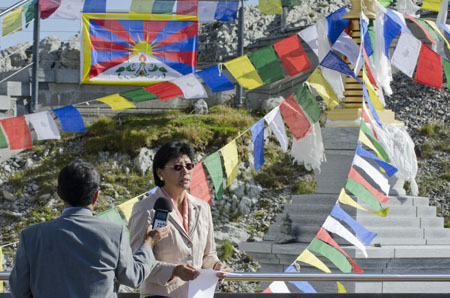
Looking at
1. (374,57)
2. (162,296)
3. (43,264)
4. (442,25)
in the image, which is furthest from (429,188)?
(43,264)

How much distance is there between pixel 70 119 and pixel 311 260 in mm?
3344

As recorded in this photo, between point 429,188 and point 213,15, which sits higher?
point 213,15

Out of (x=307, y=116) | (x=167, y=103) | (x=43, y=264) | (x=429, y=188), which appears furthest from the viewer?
(x=167, y=103)

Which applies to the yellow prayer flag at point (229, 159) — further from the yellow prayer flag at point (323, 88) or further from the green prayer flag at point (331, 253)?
the yellow prayer flag at point (323, 88)

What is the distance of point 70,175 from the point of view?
367cm

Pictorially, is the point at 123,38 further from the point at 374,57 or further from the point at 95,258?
the point at 95,258

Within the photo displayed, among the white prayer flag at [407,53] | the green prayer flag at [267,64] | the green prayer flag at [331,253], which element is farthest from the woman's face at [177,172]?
the white prayer flag at [407,53]

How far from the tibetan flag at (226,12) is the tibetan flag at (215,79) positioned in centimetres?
746

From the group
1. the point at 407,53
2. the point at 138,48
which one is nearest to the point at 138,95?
the point at 407,53

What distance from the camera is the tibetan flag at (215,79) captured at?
9.59 metres

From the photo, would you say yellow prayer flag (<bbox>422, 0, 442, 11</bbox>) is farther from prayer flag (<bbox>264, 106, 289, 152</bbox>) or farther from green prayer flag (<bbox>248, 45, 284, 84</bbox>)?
prayer flag (<bbox>264, 106, 289, 152</bbox>)

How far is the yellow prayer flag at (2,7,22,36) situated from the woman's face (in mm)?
12097

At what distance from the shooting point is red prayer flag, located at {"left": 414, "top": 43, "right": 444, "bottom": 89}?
30.7ft

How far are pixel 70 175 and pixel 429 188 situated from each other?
39.0 feet
